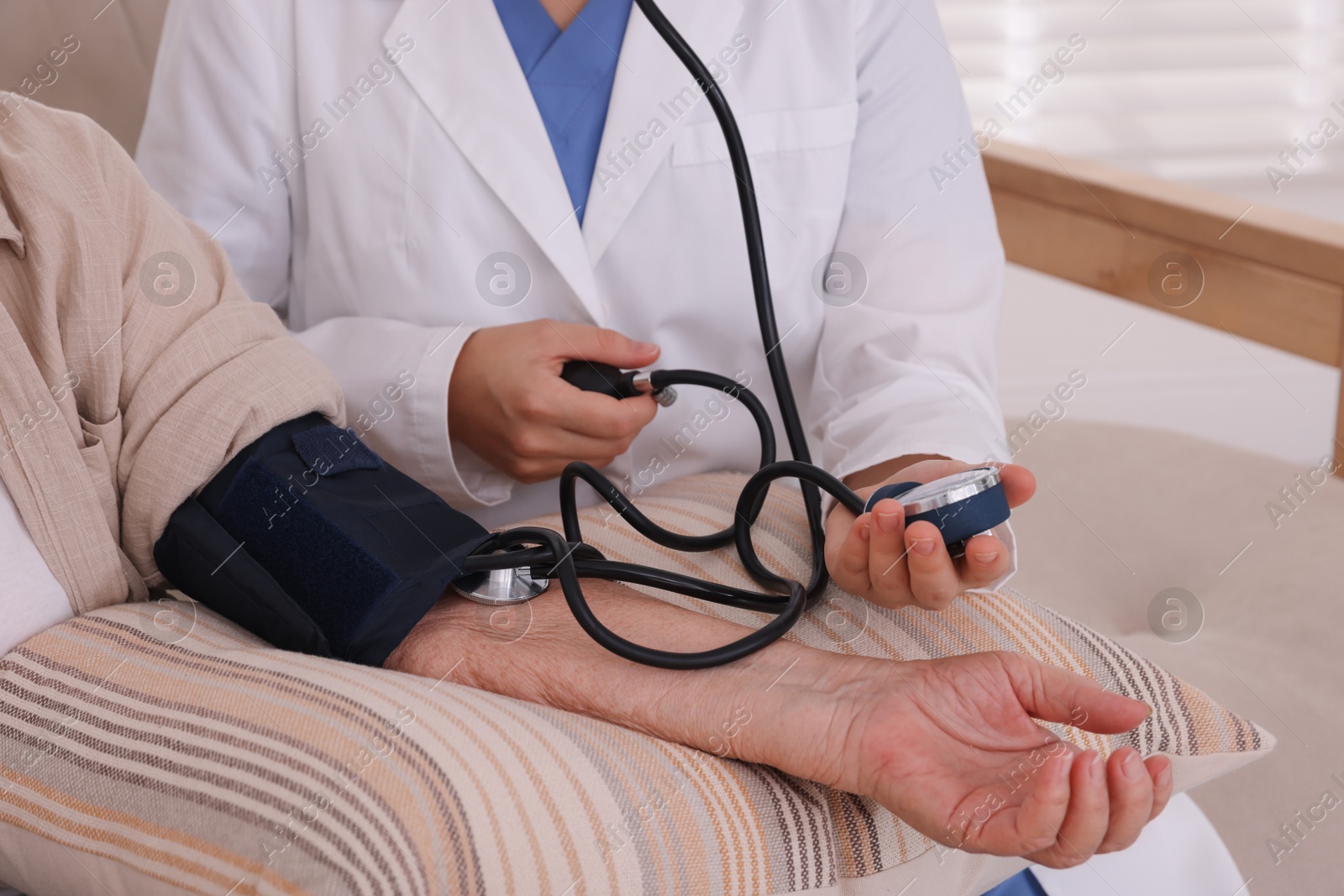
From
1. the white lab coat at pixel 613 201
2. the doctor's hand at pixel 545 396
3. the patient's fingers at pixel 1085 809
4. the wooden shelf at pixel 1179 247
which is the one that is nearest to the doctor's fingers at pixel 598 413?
the doctor's hand at pixel 545 396

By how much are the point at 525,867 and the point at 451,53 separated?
65 centimetres

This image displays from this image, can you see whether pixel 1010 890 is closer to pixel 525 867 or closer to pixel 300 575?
pixel 525 867

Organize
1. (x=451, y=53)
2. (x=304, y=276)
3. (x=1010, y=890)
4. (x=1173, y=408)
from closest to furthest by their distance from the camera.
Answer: (x=1010, y=890) → (x=451, y=53) → (x=304, y=276) → (x=1173, y=408)

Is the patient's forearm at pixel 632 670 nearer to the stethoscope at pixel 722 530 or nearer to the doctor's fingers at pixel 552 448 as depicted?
the stethoscope at pixel 722 530

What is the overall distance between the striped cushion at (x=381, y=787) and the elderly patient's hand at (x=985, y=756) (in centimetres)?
4

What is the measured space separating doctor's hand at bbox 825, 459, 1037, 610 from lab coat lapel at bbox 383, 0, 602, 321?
1.20 ft

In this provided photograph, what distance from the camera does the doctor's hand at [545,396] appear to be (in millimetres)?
739

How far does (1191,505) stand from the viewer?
105 centimetres

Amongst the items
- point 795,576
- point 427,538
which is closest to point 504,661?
point 427,538

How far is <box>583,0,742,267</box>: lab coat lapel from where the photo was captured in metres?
0.83

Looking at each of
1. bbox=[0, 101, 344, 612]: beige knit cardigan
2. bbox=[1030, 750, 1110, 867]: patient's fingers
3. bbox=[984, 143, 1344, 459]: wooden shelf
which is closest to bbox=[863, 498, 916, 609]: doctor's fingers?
bbox=[1030, 750, 1110, 867]: patient's fingers

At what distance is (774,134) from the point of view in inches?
34.3

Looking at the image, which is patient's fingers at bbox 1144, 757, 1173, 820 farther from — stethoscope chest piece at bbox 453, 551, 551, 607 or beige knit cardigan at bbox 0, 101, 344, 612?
beige knit cardigan at bbox 0, 101, 344, 612

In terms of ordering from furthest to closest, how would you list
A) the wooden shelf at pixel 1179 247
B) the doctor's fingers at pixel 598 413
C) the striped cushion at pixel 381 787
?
the wooden shelf at pixel 1179 247, the doctor's fingers at pixel 598 413, the striped cushion at pixel 381 787
